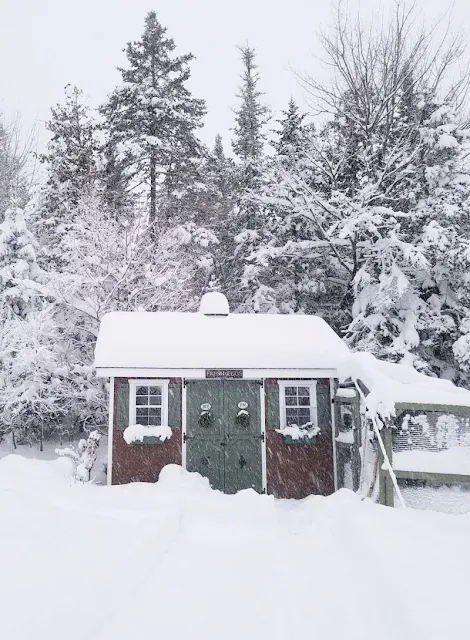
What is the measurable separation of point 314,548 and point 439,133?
13.7 metres

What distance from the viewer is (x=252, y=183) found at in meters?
21.6

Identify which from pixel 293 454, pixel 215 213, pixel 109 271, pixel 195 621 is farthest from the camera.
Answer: pixel 215 213

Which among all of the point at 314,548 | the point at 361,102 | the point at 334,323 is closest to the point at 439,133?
the point at 361,102

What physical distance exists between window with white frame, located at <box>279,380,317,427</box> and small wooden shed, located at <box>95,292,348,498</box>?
0.02 metres

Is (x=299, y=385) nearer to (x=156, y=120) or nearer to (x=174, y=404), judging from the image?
(x=174, y=404)

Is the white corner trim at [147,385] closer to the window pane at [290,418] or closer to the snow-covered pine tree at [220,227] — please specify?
the window pane at [290,418]

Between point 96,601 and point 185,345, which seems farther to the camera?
point 185,345

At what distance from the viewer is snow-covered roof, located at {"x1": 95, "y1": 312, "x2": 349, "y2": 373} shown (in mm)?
10828

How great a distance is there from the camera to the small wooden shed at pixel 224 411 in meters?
10.8

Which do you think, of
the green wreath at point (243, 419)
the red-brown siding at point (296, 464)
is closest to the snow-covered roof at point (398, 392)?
the red-brown siding at point (296, 464)

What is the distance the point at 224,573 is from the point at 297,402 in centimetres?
Result: 603

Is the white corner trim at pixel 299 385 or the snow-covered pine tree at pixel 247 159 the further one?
the snow-covered pine tree at pixel 247 159

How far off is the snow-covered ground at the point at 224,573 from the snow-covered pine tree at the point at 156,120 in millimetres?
15591

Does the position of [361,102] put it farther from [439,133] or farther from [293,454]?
[293,454]
